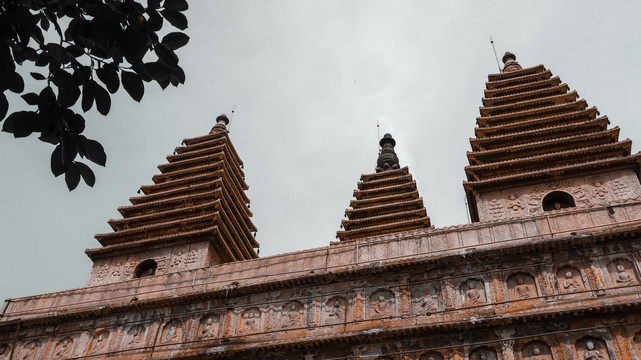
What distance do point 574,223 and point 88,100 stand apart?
15.2 m

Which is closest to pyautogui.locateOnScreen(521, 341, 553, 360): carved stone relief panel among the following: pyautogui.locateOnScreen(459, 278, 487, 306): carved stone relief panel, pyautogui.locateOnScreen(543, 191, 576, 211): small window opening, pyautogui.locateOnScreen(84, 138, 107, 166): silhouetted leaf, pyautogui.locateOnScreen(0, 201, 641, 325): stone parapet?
pyautogui.locateOnScreen(459, 278, 487, 306): carved stone relief panel

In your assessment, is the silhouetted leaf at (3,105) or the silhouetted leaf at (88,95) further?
the silhouetted leaf at (88,95)

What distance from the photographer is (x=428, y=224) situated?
2847 cm

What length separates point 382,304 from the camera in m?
16.8

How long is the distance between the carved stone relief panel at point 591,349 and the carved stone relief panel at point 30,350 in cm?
1675

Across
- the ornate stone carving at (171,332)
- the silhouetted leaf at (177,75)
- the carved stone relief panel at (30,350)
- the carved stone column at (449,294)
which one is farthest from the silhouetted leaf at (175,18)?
the carved stone relief panel at (30,350)

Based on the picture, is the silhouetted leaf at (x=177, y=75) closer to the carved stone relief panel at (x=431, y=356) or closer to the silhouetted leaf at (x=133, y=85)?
the silhouetted leaf at (x=133, y=85)

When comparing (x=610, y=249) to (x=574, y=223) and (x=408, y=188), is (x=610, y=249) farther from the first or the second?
(x=408, y=188)

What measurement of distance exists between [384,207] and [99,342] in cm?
1561

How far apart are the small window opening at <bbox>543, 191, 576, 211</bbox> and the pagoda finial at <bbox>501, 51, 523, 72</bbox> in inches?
487

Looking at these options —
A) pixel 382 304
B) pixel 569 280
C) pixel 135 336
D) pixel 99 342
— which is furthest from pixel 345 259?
pixel 99 342

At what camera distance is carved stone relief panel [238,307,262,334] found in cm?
1769

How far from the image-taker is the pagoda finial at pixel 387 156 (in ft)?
116

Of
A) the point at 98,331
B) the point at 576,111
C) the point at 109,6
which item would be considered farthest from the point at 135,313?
the point at 576,111
